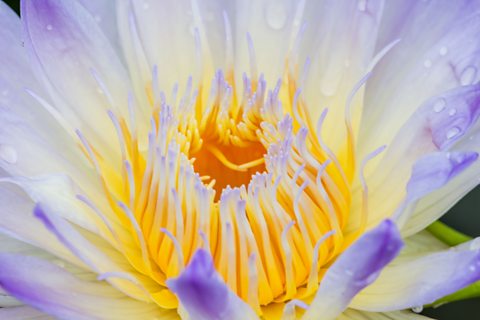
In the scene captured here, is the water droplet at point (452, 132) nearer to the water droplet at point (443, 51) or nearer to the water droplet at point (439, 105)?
the water droplet at point (439, 105)

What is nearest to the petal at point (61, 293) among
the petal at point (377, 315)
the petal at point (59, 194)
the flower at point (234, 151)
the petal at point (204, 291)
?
the flower at point (234, 151)

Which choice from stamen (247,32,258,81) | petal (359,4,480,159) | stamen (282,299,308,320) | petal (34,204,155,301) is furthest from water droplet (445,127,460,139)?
petal (34,204,155,301)

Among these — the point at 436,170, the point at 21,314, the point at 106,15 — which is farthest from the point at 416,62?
the point at 21,314

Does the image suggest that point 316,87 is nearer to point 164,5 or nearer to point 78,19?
point 164,5

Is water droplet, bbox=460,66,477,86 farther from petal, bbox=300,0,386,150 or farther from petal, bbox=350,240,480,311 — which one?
petal, bbox=350,240,480,311

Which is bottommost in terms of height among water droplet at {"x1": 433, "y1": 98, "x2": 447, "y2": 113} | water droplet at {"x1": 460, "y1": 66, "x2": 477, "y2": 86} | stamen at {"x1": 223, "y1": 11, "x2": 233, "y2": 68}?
water droplet at {"x1": 433, "y1": 98, "x2": 447, "y2": 113}

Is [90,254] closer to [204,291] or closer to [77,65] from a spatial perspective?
[204,291]
